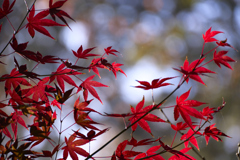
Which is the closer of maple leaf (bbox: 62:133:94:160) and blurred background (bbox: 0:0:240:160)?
maple leaf (bbox: 62:133:94:160)

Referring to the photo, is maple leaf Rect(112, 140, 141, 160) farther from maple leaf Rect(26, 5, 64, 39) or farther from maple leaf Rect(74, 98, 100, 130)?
maple leaf Rect(26, 5, 64, 39)

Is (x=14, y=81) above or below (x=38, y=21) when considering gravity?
below

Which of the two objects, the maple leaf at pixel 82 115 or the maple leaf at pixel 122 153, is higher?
the maple leaf at pixel 82 115

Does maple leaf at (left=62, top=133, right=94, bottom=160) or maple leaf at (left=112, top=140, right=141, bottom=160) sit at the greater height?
maple leaf at (left=62, top=133, right=94, bottom=160)

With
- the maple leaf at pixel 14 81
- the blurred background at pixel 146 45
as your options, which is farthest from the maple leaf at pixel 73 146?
the blurred background at pixel 146 45

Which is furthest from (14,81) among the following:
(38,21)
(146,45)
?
(146,45)

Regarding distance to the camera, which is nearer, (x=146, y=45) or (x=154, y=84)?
(x=154, y=84)

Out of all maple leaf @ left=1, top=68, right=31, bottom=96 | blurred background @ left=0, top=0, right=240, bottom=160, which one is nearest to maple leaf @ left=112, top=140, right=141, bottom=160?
maple leaf @ left=1, top=68, right=31, bottom=96

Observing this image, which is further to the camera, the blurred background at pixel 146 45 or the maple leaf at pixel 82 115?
the blurred background at pixel 146 45

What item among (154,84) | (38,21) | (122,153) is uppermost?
(38,21)

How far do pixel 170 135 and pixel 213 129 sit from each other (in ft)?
11.5

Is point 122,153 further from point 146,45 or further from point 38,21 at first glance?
point 146,45

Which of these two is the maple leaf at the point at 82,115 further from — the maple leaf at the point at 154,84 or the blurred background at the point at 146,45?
the blurred background at the point at 146,45

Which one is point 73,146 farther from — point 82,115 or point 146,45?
point 146,45
